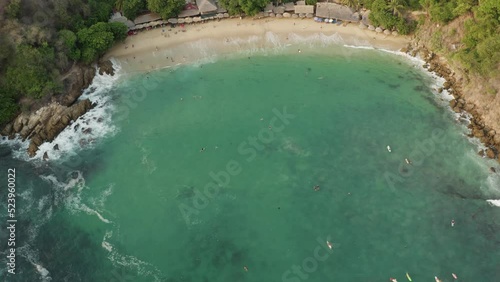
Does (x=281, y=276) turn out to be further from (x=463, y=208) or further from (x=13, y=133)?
(x=13, y=133)

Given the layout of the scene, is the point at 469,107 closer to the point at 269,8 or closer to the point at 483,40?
the point at 483,40

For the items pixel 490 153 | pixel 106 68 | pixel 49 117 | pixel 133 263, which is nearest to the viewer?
pixel 133 263

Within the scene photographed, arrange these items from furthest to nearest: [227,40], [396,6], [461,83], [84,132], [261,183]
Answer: [227,40] → [396,6] → [461,83] → [84,132] → [261,183]

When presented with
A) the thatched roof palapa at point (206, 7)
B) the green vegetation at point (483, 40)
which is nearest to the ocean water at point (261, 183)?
the green vegetation at point (483, 40)

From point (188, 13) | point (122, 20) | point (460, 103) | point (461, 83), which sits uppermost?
point (122, 20)

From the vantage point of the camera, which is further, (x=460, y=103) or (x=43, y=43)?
(x=43, y=43)

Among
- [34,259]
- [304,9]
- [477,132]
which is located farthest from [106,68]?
[477,132]

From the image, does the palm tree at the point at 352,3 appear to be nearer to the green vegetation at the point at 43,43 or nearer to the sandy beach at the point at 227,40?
the sandy beach at the point at 227,40
